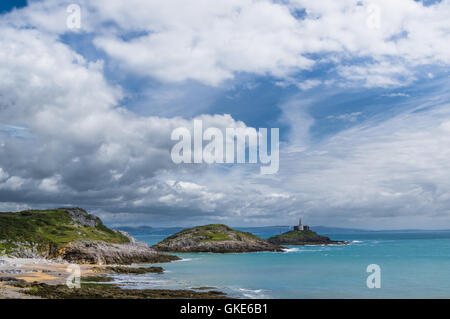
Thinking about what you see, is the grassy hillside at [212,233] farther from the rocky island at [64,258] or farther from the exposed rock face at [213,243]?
the rocky island at [64,258]

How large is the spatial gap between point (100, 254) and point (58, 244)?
12.5 m

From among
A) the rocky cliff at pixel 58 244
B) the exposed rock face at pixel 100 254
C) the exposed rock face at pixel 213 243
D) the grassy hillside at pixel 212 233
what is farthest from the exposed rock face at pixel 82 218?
the exposed rock face at pixel 100 254

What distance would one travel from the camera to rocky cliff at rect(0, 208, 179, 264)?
8350 centimetres

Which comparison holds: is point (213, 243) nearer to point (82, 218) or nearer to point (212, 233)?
point (212, 233)

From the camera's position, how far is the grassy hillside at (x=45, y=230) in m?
88.2

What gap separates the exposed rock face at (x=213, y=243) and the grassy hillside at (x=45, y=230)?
93.5ft

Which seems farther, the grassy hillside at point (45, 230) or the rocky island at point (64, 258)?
the grassy hillside at point (45, 230)

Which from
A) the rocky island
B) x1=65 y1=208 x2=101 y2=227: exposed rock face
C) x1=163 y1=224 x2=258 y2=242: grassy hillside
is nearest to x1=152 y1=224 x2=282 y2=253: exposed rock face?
x1=163 y1=224 x2=258 y2=242: grassy hillside

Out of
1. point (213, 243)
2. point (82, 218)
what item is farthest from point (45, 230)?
point (213, 243)

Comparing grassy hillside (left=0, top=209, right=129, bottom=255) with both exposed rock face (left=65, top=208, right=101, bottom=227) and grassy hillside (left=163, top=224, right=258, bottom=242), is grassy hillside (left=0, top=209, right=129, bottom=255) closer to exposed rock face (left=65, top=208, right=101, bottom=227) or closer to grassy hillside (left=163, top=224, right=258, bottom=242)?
exposed rock face (left=65, top=208, right=101, bottom=227)
